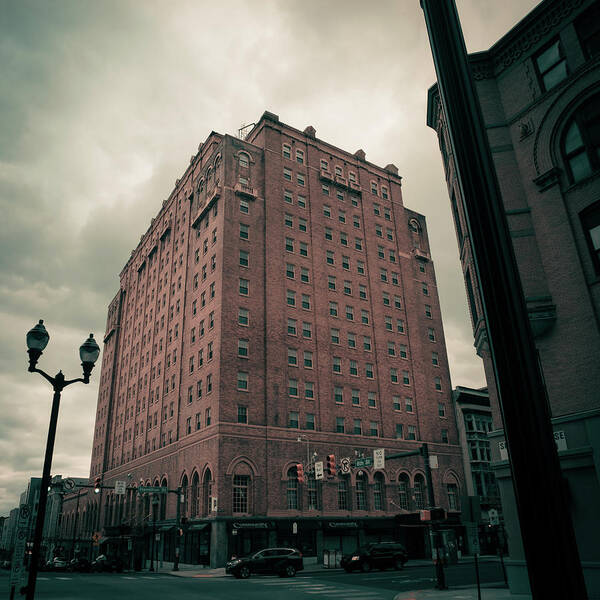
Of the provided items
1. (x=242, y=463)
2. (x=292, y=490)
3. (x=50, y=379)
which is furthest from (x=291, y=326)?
(x=50, y=379)

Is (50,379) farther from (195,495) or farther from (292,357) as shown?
(292,357)

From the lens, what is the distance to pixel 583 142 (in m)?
18.2

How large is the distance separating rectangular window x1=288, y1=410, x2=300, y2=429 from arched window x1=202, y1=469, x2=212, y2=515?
9.11 m

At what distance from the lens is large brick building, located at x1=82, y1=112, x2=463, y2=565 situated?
1909 inches

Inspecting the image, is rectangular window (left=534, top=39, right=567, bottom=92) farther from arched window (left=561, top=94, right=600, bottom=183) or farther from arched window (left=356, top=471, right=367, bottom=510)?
arched window (left=356, top=471, right=367, bottom=510)

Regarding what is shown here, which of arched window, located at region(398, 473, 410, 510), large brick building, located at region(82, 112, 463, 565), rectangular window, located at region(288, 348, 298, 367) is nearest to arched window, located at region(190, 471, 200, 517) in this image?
large brick building, located at region(82, 112, 463, 565)

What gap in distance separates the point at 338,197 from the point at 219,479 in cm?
3890

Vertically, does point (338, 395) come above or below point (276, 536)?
above

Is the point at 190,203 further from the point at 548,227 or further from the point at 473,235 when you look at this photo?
the point at 473,235

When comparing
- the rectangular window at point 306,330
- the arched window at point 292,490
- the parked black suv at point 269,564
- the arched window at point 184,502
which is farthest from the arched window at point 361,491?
the parked black suv at point 269,564

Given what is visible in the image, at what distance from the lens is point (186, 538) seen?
4978cm

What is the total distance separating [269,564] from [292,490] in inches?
559

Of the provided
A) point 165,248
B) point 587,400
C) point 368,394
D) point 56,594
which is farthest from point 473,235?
point 165,248

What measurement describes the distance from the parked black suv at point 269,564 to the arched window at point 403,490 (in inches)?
917
